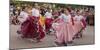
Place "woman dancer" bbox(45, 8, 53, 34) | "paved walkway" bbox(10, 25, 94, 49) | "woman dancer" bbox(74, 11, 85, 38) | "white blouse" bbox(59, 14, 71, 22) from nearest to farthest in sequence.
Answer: "paved walkway" bbox(10, 25, 94, 49), "woman dancer" bbox(45, 8, 53, 34), "white blouse" bbox(59, 14, 71, 22), "woman dancer" bbox(74, 11, 85, 38)

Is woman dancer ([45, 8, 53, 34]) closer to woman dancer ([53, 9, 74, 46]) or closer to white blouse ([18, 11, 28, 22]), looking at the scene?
woman dancer ([53, 9, 74, 46])

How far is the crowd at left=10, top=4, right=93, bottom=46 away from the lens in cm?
225

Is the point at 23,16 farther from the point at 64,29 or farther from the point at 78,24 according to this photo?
the point at 78,24

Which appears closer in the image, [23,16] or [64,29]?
[23,16]

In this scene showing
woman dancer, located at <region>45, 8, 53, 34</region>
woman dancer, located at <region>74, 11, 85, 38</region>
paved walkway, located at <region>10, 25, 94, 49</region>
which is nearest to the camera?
paved walkway, located at <region>10, 25, 94, 49</region>

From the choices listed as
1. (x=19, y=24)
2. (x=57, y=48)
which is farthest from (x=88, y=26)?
(x=19, y=24)

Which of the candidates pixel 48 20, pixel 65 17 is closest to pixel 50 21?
pixel 48 20

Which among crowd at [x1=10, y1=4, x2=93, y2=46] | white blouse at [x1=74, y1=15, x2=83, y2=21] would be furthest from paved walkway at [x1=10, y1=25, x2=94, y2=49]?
white blouse at [x1=74, y1=15, x2=83, y2=21]

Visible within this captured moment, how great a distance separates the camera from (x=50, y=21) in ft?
7.91

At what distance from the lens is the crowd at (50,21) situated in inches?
88.5

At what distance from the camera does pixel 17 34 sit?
2.22 m

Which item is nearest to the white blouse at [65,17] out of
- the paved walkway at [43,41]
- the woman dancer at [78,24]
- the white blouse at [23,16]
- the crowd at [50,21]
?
the crowd at [50,21]

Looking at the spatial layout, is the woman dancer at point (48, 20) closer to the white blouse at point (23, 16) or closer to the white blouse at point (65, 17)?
the white blouse at point (65, 17)

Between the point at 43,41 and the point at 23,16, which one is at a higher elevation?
the point at 23,16
